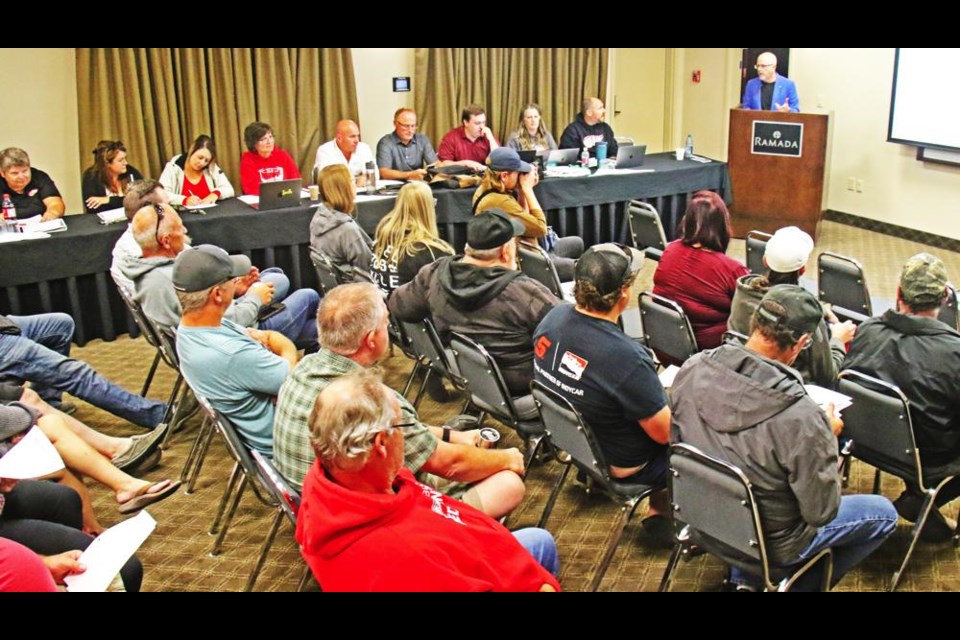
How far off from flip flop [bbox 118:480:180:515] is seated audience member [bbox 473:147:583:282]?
239cm

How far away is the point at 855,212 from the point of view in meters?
8.09

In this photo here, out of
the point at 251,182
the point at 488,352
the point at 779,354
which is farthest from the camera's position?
the point at 251,182

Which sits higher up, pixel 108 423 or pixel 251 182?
pixel 251 182

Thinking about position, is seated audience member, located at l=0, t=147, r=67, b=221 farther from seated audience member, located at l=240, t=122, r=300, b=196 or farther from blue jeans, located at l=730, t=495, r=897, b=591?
blue jeans, located at l=730, t=495, r=897, b=591

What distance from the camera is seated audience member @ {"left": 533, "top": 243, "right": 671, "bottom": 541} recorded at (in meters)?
2.68

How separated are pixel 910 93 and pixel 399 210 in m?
5.14

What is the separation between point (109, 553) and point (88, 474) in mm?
1141

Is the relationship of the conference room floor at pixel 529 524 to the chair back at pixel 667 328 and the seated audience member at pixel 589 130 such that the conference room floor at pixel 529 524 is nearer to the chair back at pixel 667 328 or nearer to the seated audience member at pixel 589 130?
the chair back at pixel 667 328

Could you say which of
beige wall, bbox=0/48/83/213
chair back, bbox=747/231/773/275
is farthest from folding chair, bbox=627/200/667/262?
beige wall, bbox=0/48/83/213

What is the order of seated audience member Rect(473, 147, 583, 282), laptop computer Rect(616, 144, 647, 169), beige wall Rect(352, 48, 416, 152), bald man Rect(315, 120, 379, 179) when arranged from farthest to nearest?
beige wall Rect(352, 48, 416, 152) < laptop computer Rect(616, 144, 647, 169) < bald man Rect(315, 120, 379, 179) < seated audience member Rect(473, 147, 583, 282)

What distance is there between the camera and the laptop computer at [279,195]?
18.9 feet
